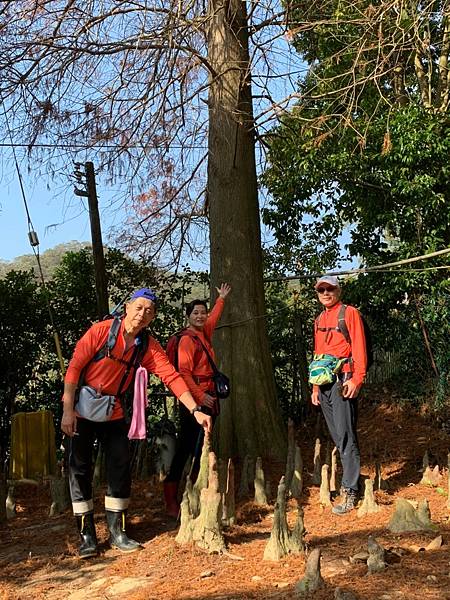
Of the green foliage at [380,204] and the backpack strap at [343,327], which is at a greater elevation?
the green foliage at [380,204]

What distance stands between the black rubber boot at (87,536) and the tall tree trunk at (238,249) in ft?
8.65

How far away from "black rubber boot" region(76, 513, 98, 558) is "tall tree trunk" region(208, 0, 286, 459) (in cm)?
264

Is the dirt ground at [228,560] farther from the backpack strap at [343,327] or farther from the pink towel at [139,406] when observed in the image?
the backpack strap at [343,327]

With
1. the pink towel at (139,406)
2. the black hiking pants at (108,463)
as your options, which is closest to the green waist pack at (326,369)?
the pink towel at (139,406)

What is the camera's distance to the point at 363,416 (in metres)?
11.6

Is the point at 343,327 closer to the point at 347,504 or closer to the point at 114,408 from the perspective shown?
the point at 347,504

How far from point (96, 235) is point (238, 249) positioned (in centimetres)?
459

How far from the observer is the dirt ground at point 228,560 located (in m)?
3.87

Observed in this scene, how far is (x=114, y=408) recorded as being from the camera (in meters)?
5.11

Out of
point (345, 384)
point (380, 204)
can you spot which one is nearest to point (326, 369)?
point (345, 384)

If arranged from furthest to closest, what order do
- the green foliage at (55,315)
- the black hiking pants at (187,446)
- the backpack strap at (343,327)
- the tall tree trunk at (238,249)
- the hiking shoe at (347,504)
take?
the green foliage at (55,315), the tall tree trunk at (238,249), the black hiking pants at (187,446), the backpack strap at (343,327), the hiking shoe at (347,504)

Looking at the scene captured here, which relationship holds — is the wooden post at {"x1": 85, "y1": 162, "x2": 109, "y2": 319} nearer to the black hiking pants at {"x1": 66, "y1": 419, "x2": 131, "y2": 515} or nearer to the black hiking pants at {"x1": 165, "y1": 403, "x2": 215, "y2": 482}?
the black hiking pants at {"x1": 165, "y1": 403, "x2": 215, "y2": 482}

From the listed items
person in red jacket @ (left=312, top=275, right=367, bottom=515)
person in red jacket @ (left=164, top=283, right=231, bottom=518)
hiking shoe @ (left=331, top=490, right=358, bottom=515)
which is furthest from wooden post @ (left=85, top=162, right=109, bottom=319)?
hiking shoe @ (left=331, top=490, right=358, bottom=515)

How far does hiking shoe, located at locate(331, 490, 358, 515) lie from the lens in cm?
552
